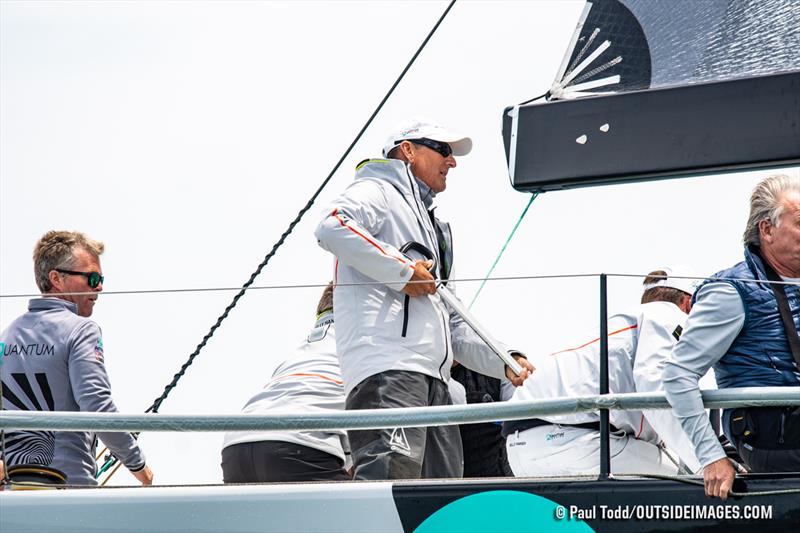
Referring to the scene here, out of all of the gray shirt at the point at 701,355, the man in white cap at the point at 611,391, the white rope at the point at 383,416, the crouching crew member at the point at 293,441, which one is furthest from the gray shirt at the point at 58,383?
the gray shirt at the point at 701,355

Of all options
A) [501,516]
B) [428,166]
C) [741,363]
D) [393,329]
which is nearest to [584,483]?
[501,516]

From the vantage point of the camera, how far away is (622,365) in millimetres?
3291

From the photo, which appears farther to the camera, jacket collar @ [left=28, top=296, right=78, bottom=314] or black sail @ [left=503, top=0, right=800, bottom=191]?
black sail @ [left=503, top=0, right=800, bottom=191]

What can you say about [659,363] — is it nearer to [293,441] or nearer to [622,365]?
[622,365]

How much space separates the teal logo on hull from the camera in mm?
3012

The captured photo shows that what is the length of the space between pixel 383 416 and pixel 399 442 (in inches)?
5.0

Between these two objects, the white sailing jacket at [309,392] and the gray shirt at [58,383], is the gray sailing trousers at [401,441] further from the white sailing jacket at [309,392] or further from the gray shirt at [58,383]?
the gray shirt at [58,383]

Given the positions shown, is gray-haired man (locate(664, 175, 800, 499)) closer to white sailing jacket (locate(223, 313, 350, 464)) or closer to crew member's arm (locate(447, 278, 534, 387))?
crew member's arm (locate(447, 278, 534, 387))

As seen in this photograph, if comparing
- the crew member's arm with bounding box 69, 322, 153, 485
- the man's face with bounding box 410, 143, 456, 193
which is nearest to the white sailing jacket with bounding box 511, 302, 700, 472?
the man's face with bounding box 410, 143, 456, 193

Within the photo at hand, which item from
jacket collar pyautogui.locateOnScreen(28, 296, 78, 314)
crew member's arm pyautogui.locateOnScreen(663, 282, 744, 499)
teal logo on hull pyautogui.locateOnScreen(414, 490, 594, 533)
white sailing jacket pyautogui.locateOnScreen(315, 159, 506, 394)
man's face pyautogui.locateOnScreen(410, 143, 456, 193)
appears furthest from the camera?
man's face pyautogui.locateOnScreen(410, 143, 456, 193)

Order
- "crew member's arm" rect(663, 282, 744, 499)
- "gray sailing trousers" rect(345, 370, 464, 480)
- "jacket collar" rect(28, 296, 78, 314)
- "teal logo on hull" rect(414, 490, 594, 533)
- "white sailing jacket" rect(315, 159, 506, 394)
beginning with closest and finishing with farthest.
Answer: "crew member's arm" rect(663, 282, 744, 499)
"teal logo on hull" rect(414, 490, 594, 533)
"gray sailing trousers" rect(345, 370, 464, 480)
"white sailing jacket" rect(315, 159, 506, 394)
"jacket collar" rect(28, 296, 78, 314)

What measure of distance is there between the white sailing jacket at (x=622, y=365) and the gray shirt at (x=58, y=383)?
1.01 m

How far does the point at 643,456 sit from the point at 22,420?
1.44 meters

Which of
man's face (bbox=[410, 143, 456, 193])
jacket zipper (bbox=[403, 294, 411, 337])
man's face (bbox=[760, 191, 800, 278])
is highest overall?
man's face (bbox=[410, 143, 456, 193])
